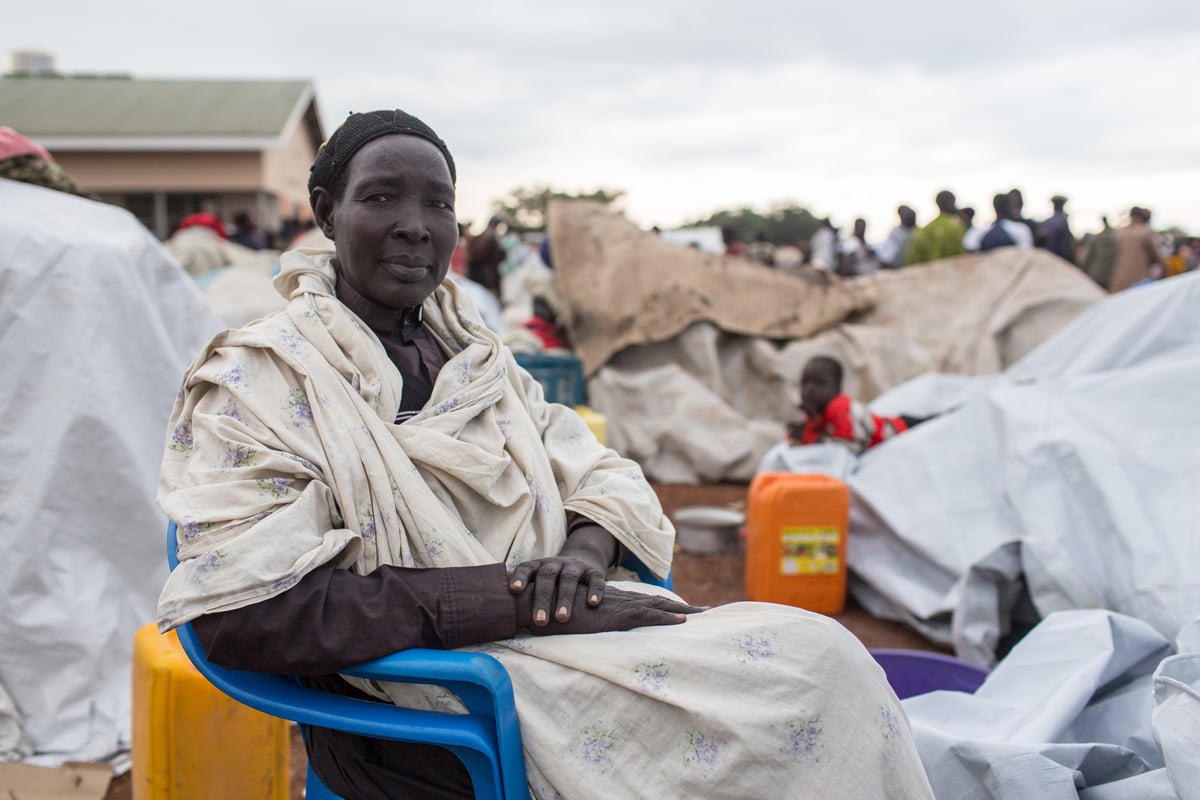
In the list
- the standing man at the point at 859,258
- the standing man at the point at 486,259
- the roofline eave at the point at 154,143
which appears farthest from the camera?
the roofline eave at the point at 154,143

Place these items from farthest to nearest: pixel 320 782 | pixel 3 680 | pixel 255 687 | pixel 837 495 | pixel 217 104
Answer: pixel 217 104
pixel 837 495
pixel 3 680
pixel 320 782
pixel 255 687

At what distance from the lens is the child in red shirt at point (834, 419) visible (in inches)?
167

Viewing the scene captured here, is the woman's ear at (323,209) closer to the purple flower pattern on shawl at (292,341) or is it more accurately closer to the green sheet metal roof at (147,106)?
the purple flower pattern on shawl at (292,341)

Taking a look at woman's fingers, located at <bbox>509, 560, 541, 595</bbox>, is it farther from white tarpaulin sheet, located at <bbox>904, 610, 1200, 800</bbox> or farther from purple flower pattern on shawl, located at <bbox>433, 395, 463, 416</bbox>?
white tarpaulin sheet, located at <bbox>904, 610, 1200, 800</bbox>

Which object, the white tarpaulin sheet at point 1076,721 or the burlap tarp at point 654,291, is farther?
the burlap tarp at point 654,291

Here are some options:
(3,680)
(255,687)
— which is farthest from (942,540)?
(3,680)

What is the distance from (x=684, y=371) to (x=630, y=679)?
5.08m

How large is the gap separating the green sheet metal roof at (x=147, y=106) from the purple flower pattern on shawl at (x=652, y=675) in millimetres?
15475

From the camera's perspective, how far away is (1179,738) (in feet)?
5.13

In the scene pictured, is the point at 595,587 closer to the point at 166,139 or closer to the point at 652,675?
the point at 652,675

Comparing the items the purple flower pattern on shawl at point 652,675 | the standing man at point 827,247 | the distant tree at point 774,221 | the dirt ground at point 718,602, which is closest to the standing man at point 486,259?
the standing man at point 827,247

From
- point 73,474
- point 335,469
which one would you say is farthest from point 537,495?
point 73,474

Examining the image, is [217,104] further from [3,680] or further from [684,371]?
[3,680]

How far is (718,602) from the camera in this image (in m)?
3.81
